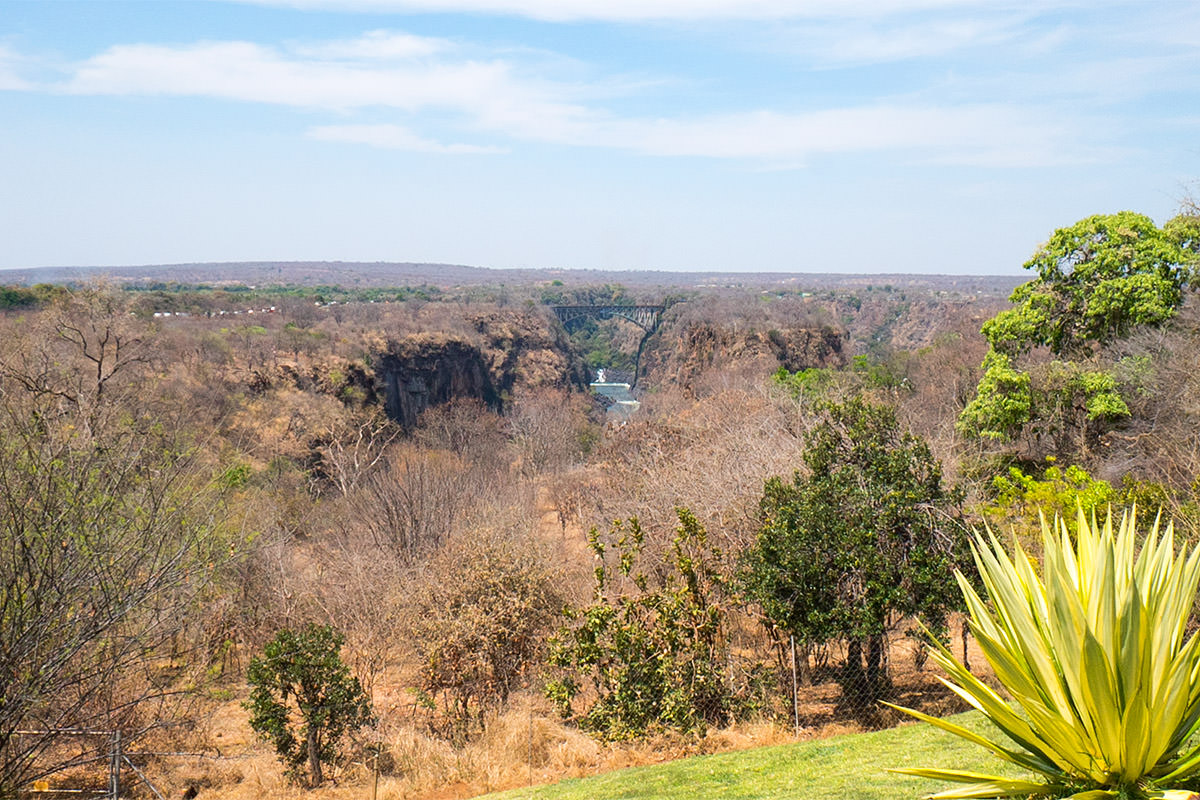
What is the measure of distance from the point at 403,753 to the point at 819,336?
74.5 m

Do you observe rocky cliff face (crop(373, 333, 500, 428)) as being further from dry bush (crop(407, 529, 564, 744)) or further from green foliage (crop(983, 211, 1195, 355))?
dry bush (crop(407, 529, 564, 744))

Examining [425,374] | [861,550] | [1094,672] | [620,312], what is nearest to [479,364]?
[425,374]

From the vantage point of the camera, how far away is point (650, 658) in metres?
12.8

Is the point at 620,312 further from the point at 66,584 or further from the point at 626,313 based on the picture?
the point at 66,584

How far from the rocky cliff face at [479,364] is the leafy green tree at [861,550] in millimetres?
55772

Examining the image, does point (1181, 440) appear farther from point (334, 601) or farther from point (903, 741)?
point (334, 601)

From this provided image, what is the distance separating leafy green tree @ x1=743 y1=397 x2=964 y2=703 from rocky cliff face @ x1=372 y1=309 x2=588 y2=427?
183 feet

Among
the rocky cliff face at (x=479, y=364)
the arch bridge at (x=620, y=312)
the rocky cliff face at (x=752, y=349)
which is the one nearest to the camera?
the rocky cliff face at (x=479, y=364)

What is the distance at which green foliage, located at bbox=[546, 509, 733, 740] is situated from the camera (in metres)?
12.6

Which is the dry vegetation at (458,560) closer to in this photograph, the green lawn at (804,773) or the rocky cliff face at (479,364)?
the green lawn at (804,773)

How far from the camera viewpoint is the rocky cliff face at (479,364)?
228ft

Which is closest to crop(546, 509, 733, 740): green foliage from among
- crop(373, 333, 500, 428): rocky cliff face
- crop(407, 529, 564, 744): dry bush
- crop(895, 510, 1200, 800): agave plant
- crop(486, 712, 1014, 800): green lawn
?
crop(486, 712, 1014, 800): green lawn

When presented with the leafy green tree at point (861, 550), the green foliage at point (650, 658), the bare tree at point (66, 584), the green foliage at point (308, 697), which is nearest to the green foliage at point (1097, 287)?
the leafy green tree at point (861, 550)

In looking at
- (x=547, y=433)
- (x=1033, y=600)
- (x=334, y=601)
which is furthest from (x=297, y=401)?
(x=1033, y=600)
